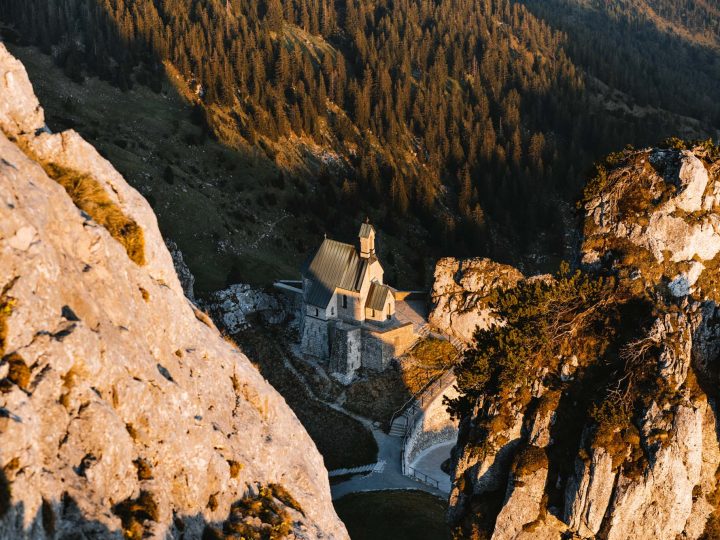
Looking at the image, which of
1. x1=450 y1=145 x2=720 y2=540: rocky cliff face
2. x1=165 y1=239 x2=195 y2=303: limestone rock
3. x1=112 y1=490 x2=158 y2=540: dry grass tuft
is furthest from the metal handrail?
x1=112 y1=490 x2=158 y2=540: dry grass tuft

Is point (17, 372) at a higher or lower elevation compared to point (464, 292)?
higher

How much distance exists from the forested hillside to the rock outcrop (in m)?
37.3

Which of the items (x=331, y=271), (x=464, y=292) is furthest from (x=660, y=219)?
(x=331, y=271)

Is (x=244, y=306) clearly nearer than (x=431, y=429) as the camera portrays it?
No

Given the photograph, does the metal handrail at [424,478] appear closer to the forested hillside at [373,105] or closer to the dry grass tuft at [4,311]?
the dry grass tuft at [4,311]

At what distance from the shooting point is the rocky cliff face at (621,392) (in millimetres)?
39156

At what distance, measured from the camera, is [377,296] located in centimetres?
7825

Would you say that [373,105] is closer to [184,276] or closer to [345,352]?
[184,276]

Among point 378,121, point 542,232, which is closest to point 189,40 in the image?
point 378,121

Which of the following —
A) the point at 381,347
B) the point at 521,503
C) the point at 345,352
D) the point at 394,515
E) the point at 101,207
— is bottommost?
the point at 345,352

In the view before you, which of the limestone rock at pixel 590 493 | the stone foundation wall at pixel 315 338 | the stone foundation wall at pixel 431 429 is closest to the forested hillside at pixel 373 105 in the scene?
the stone foundation wall at pixel 315 338

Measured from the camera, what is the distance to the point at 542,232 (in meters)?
143

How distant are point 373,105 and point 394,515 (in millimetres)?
117165

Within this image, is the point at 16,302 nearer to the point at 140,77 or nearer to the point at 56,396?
the point at 56,396
